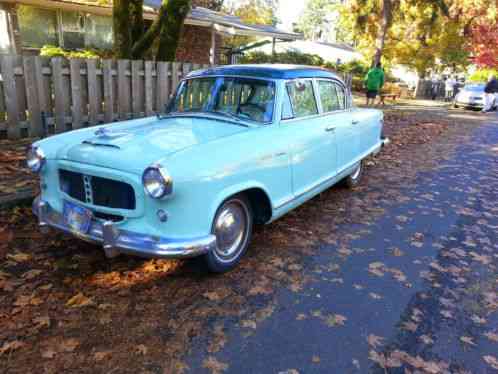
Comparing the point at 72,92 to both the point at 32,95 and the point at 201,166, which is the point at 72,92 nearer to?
the point at 32,95

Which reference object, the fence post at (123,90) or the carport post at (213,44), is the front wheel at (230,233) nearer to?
the fence post at (123,90)

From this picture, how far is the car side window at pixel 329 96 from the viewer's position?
16.5ft

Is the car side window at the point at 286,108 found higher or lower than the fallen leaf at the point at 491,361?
higher

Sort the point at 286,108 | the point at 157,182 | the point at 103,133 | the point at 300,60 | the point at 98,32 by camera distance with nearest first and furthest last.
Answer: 1. the point at 157,182
2. the point at 103,133
3. the point at 286,108
4. the point at 98,32
5. the point at 300,60

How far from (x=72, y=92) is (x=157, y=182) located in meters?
5.22

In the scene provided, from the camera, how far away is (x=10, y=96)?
646cm

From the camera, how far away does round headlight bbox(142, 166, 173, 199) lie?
9.20 feet

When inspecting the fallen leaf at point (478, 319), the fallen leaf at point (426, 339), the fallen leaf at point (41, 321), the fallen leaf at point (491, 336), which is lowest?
the fallen leaf at point (41, 321)

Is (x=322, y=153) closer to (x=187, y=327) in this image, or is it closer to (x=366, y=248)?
(x=366, y=248)

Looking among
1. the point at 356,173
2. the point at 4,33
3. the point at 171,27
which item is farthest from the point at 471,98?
the point at 4,33

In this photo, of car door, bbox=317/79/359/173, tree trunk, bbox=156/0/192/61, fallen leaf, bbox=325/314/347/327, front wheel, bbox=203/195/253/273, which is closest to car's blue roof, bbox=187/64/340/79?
car door, bbox=317/79/359/173

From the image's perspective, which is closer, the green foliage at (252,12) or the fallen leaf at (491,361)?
the fallen leaf at (491,361)

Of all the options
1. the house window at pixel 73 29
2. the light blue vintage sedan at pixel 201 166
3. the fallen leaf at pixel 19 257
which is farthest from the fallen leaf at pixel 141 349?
the house window at pixel 73 29

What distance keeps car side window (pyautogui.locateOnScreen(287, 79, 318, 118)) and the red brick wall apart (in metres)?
13.6
